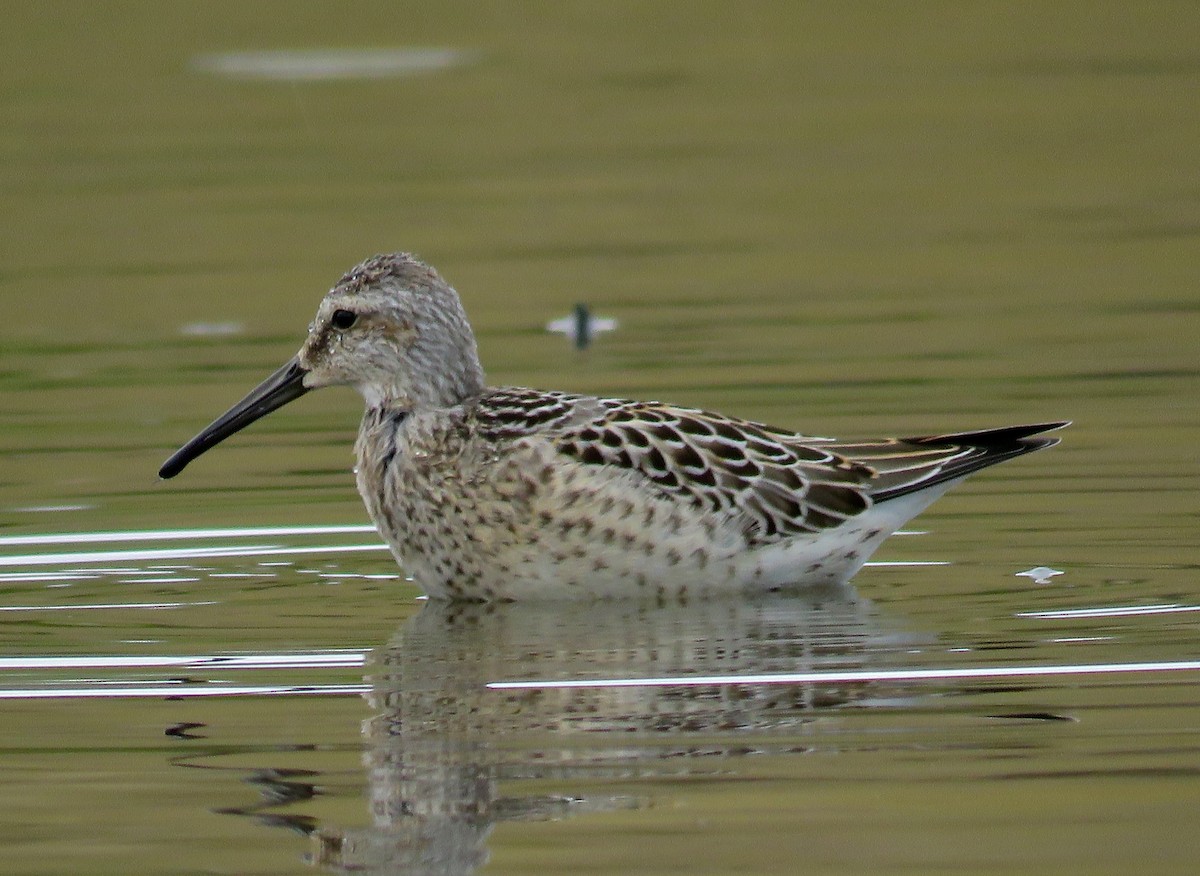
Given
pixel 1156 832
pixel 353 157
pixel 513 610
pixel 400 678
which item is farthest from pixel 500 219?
pixel 1156 832

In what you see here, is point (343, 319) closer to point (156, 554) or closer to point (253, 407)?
point (253, 407)

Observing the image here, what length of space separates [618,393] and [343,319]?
3.35m

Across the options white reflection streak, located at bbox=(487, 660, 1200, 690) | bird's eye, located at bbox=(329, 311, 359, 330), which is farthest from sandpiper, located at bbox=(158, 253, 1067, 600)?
white reflection streak, located at bbox=(487, 660, 1200, 690)

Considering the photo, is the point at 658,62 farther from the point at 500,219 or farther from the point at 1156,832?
the point at 1156,832

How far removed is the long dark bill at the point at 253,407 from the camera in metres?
11.0

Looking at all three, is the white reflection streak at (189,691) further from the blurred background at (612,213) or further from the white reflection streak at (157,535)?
the blurred background at (612,213)

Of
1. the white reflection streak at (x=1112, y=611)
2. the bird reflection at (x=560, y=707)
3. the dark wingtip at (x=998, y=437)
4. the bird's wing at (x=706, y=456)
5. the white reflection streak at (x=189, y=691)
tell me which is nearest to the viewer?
the bird reflection at (x=560, y=707)

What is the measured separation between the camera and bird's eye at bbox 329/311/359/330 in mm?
10914

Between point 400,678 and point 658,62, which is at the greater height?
point 658,62

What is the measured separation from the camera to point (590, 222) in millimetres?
19984

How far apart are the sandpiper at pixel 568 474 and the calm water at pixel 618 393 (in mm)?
218

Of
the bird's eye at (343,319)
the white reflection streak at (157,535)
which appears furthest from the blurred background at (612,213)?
the bird's eye at (343,319)

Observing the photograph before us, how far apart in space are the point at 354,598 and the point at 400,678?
5.17 ft

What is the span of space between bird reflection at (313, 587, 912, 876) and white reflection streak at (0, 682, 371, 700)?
139 millimetres
